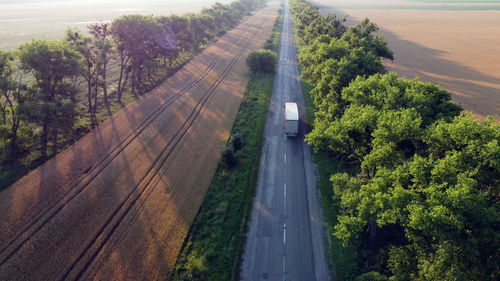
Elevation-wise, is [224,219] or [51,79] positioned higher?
[51,79]

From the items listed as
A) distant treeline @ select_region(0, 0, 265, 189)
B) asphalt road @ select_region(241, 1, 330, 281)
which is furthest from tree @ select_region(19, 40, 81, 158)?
asphalt road @ select_region(241, 1, 330, 281)

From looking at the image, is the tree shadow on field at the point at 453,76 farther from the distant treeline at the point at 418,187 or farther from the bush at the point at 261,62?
the bush at the point at 261,62

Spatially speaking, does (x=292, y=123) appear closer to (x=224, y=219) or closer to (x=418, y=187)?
(x=224, y=219)

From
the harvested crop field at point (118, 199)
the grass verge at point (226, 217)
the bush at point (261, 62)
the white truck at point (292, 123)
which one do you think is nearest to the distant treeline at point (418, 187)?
the grass verge at point (226, 217)

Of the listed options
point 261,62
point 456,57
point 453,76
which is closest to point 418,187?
point 261,62

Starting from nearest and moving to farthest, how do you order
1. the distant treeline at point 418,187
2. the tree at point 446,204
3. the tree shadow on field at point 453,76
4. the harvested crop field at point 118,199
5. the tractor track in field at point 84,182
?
the tree at point 446,204 < the distant treeline at point 418,187 < the harvested crop field at point 118,199 < the tractor track in field at point 84,182 < the tree shadow on field at point 453,76

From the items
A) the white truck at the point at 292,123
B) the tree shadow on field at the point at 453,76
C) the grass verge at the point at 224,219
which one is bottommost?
the grass verge at the point at 224,219

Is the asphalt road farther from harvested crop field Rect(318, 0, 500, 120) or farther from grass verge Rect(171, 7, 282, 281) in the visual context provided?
harvested crop field Rect(318, 0, 500, 120)
